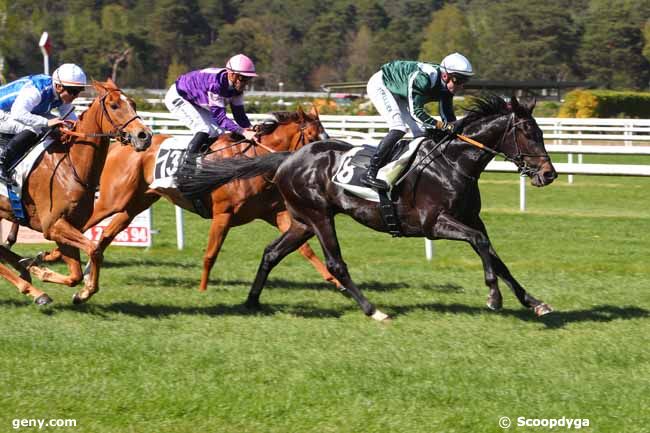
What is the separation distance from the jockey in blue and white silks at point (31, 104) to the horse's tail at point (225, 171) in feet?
3.65

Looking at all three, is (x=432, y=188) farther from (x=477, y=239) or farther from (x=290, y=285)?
(x=290, y=285)

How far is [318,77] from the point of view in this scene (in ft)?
344

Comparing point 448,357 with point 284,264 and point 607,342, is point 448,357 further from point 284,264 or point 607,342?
point 284,264

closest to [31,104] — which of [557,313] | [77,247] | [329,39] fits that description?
[77,247]

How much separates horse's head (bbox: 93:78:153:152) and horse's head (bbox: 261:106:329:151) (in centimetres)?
169

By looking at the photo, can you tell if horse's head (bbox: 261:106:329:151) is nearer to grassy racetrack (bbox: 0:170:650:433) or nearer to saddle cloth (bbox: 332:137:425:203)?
grassy racetrack (bbox: 0:170:650:433)

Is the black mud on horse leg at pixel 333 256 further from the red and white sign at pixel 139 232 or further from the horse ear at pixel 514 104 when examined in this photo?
the red and white sign at pixel 139 232

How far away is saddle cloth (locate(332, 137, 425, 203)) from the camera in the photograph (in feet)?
23.6

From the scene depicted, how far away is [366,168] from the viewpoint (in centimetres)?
730

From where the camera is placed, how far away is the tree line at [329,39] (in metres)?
79.1

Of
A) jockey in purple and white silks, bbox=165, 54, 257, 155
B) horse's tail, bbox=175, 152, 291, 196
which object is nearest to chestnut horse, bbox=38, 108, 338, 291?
jockey in purple and white silks, bbox=165, 54, 257, 155

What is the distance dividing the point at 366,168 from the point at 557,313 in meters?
1.66

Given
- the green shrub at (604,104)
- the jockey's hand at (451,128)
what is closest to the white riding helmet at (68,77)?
the jockey's hand at (451,128)

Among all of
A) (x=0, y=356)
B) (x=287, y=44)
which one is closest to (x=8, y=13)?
(x=0, y=356)
